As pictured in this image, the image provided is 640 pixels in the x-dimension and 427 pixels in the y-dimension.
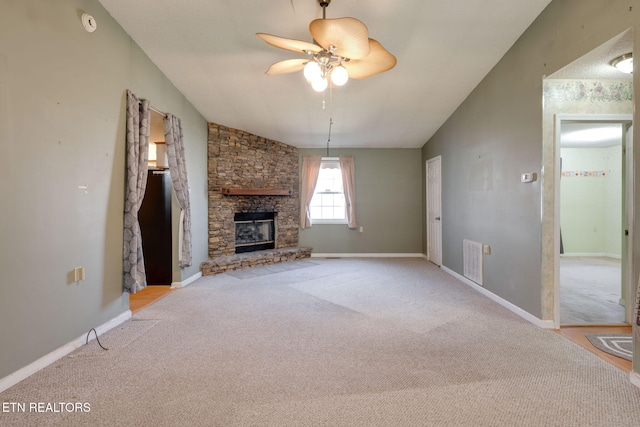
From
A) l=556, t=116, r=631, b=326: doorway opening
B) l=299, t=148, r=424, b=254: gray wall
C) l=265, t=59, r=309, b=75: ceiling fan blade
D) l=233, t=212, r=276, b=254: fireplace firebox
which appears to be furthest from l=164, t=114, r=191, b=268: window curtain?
l=556, t=116, r=631, b=326: doorway opening

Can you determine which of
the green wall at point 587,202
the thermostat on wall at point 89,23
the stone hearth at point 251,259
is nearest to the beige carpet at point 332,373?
the stone hearth at point 251,259

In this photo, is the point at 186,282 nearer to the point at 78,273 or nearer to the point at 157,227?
the point at 157,227

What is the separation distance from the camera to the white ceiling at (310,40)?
107 inches

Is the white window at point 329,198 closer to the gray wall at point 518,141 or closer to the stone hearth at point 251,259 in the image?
the stone hearth at point 251,259

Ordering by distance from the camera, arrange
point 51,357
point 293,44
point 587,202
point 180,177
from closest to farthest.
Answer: point 51,357, point 293,44, point 180,177, point 587,202

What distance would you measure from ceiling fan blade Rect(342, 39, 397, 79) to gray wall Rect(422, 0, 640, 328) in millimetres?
1440

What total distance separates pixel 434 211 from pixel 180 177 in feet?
14.7

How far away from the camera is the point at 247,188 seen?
5.63 meters

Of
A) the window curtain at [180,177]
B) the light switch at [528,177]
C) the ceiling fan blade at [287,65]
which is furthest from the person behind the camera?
the window curtain at [180,177]

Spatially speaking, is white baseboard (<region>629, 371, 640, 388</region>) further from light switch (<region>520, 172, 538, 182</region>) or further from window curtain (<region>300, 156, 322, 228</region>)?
window curtain (<region>300, 156, 322, 228</region>)

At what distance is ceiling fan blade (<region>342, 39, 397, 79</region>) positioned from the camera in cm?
227

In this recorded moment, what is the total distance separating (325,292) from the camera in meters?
3.95

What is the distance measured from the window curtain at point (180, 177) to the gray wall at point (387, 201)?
2.75 metres

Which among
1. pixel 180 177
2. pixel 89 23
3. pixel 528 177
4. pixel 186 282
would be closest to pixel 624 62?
pixel 528 177
